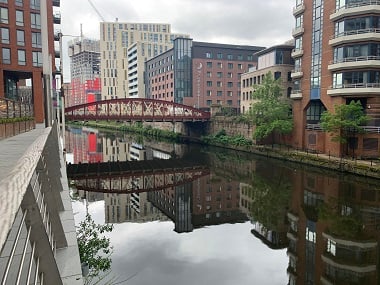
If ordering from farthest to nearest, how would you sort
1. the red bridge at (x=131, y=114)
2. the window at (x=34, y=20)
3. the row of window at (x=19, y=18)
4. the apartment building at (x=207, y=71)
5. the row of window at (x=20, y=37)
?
the apartment building at (x=207, y=71)
the red bridge at (x=131, y=114)
the window at (x=34, y=20)
the row of window at (x=20, y=37)
the row of window at (x=19, y=18)

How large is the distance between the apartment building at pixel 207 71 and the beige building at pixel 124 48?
2031 inches

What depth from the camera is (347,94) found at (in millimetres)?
36625

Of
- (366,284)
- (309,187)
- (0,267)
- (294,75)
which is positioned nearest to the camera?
(0,267)

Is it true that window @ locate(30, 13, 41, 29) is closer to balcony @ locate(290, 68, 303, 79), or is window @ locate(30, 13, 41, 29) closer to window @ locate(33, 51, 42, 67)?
window @ locate(33, 51, 42, 67)

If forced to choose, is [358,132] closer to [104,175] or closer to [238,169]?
[238,169]

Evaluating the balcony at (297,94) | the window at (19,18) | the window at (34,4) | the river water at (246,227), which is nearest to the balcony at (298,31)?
the balcony at (297,94)

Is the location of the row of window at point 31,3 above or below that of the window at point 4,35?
above

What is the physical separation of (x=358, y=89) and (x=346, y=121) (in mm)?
4238

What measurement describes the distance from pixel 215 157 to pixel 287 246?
3138cm

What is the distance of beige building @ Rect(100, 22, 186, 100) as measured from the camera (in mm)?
142387

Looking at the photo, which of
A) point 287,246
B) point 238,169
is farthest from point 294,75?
point 287,246

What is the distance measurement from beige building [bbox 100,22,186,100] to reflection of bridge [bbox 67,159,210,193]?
9765 centimetres

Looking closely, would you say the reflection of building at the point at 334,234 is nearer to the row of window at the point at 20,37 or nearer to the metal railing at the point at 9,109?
the metal railing at the point at 9,109

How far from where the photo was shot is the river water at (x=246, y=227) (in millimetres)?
14641
